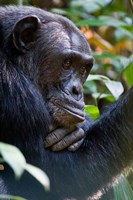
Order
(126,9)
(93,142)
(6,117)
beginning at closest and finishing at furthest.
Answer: (6,117), (93,142), (126,9)

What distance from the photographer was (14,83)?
424 centimetres

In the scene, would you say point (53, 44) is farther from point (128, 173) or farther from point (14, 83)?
point (128, 173)

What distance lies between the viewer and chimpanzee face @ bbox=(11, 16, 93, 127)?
14.2ft

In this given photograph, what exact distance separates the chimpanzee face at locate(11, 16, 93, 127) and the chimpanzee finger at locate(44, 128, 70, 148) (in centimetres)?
5

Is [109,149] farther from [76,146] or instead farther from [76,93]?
[76,93]

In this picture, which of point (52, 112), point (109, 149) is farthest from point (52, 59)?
point (109, 149)

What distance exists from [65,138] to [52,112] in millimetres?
196

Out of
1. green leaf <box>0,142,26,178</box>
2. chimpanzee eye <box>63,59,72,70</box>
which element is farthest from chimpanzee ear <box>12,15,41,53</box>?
green leaf <box>0,142,26,178</box>

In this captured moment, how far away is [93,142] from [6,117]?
66 cm

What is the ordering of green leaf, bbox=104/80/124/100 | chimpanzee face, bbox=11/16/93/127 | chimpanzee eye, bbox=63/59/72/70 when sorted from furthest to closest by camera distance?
green leaf, bbox=104/80/124/100
chimpanzee eye, bbox=63/59/72/70
chimpanzee face, bbox=11/16/93/127

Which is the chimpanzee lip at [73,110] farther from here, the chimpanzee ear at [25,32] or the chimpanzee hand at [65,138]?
the chimpanzee ear at [25,32]

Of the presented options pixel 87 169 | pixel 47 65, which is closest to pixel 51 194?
pixel 87 169

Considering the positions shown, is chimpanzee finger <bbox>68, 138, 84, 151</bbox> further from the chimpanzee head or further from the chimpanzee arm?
the chimpanzee head

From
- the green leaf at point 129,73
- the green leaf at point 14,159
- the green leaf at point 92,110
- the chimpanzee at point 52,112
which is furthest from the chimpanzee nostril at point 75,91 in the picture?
the green leaf at point 14,159
